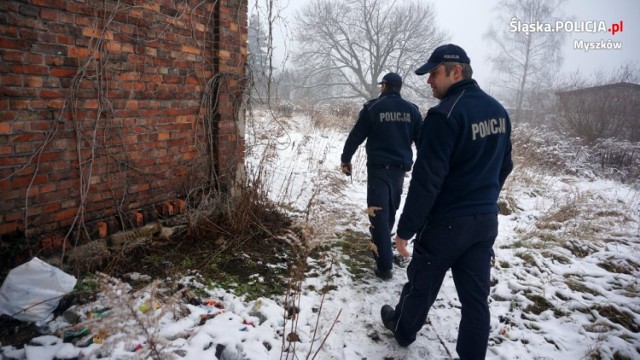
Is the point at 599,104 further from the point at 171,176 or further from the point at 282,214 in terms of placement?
the point at 171,176

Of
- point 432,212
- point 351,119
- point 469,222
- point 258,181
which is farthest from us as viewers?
point 351,119

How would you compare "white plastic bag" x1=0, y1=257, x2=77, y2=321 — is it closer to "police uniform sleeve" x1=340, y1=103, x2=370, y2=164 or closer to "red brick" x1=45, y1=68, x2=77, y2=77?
"red brick" x1=45, y1=68, x2=77, y2=77

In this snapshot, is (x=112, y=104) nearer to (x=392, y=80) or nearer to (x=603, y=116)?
(x=392, y=80)

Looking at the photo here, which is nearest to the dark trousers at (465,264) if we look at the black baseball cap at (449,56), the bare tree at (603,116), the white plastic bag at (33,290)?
the black baseball cap at (449,56)

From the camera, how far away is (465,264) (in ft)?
7.78

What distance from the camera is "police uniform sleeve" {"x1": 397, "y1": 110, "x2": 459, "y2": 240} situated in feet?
7.32

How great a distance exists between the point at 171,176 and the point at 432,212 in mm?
2642

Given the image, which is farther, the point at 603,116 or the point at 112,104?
the point at 603,116

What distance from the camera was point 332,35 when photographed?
28.4 metres

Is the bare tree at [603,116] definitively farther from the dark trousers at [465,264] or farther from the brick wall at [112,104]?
the brick wall at [112,104]

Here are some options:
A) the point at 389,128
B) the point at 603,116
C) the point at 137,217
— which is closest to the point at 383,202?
the point at 389,128

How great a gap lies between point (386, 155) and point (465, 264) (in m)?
1.54

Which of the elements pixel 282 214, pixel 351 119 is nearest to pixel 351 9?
pixel 351 119

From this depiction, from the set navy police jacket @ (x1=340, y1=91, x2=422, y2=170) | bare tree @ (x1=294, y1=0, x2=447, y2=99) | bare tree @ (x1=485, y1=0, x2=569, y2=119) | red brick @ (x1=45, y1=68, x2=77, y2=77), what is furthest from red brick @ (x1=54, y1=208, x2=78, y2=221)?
bare tree @ (x1=485, y1=0, x2=569, y2=119)
